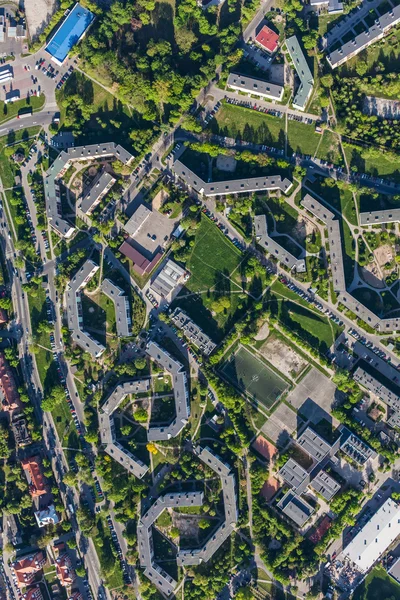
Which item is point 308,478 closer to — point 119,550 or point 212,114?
point 119,550

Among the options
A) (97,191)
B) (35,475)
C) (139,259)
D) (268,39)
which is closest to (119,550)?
(35,475)

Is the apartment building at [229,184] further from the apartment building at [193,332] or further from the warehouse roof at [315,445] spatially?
the warehouse roof at [315,445]

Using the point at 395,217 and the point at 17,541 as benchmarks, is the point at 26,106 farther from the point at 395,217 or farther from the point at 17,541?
the point at 17,541

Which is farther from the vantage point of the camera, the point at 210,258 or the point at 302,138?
the point at 210,258

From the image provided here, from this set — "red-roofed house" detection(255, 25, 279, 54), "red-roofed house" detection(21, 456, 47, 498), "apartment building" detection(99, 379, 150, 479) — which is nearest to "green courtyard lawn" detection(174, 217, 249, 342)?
"apartment building" detection(99, 379, 150, 479)

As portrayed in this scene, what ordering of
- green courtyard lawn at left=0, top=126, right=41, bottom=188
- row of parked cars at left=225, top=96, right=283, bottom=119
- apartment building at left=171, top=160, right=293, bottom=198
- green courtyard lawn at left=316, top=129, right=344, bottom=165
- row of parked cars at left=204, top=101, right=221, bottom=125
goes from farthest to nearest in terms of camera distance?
green courtyard lawn at left=0, top=126, right=41, bottom=188
row of parked cars at left=204, top=101, right=221, bottom=125
row of parked cars at left=225, top=96, right=283, bottom=119
green courtyard lawn at left=316, top=129, right=344, bottom=165
apartment building at left=171, top=160, right=293, bottom=198

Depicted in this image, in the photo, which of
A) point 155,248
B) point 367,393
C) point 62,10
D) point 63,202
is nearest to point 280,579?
point 367,393

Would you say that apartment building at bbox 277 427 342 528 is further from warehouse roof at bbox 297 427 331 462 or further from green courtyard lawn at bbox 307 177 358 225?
green courtyard lawn at bbox 307 177 358 225
